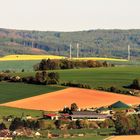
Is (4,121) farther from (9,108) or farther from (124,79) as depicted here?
(124,79)

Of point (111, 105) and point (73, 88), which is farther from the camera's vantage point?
point (73, 88)

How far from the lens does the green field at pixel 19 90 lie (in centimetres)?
9669

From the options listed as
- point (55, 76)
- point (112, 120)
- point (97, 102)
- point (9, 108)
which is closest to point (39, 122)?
point (112, 120)

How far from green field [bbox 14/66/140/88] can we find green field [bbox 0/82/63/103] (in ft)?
24.0

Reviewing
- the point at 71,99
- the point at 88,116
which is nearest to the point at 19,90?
the point at 71,99

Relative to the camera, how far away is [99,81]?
4481 inches

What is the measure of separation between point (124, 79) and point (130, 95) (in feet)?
49.8

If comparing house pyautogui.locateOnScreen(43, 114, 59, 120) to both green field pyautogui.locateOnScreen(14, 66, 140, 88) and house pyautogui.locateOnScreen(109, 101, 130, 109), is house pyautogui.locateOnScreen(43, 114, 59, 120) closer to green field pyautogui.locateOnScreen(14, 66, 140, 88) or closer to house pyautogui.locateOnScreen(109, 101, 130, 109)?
house pyautogui.locateOnScreen(109, 101, 130, 109)

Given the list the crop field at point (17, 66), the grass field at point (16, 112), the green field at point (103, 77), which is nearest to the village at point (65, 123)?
the grass field at point (16, 112)

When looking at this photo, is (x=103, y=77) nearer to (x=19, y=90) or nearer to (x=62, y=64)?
(x=19, y=90)

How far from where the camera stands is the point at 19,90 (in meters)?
103

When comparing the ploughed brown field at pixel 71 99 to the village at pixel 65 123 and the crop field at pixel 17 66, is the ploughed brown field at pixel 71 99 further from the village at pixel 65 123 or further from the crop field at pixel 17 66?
the crop field at pixel 17 66

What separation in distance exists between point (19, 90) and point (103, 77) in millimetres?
20850

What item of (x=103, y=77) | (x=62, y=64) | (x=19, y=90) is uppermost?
→ (x=62, y=64)
